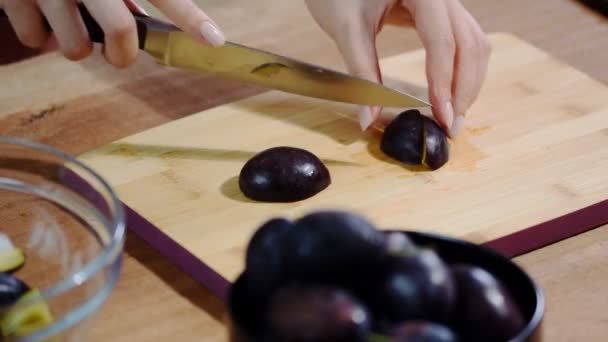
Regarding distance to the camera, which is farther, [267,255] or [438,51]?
[438,51]

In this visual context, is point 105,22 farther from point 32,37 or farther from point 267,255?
point 267,255

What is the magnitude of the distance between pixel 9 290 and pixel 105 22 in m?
0.54

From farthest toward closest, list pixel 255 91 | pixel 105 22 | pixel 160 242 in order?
pixel 255 91 < pixel 105 22 < pixel 160 242

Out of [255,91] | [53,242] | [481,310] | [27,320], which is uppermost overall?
[481,310]

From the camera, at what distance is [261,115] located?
1.60 meters

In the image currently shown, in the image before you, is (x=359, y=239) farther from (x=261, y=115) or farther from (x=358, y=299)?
(x=261, y=115)

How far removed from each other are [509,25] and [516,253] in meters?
0.88

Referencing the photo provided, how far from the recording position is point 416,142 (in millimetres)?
1450

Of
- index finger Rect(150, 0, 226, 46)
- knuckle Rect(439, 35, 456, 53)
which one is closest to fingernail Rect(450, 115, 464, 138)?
knuckle Rect(439, 35, 456, 53)

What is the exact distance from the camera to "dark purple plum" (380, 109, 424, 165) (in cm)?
145

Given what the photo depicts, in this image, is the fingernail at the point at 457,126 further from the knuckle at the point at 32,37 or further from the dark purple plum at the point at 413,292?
the dark purple plum at the point at 413,292

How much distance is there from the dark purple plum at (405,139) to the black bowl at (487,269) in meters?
0.56

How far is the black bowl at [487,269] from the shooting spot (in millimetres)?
787

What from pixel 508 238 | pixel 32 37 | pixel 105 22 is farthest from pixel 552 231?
pixel 32 37
